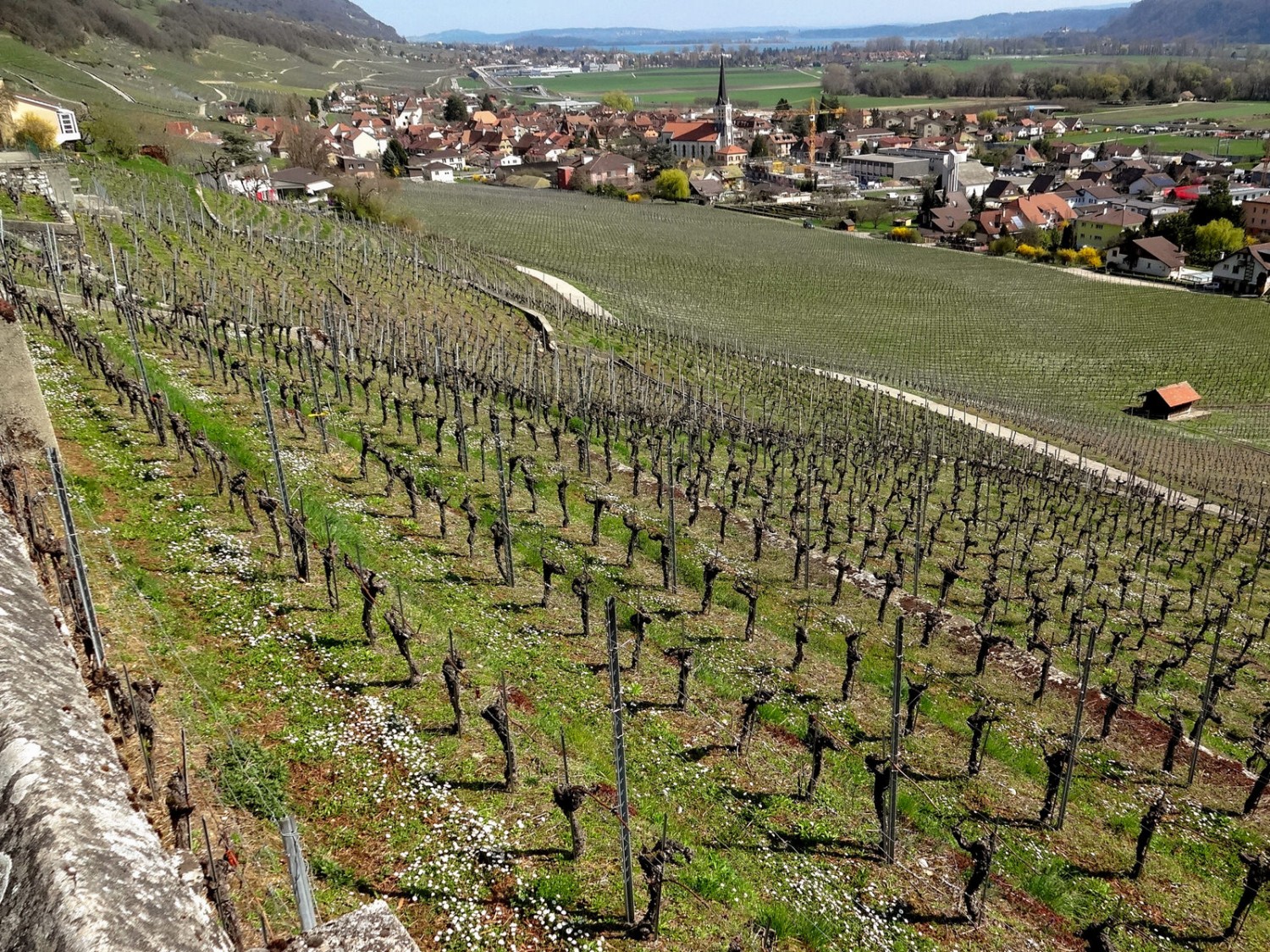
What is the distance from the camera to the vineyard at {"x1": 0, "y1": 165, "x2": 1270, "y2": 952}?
10.1 meters

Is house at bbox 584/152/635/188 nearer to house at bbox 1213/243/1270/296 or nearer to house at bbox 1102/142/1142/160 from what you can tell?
house at bbox 1213/243/1270/296

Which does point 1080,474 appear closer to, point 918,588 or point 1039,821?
point 918,588

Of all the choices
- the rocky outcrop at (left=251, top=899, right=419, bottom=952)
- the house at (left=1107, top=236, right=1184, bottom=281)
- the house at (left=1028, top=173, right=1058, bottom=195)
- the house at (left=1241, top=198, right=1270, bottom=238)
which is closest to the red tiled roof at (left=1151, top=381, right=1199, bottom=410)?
the house at (left=1107, top=236, right=1184, bottom=281)

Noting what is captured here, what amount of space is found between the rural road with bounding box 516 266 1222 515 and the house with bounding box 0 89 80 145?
37.7 metres

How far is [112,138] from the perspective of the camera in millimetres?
62688

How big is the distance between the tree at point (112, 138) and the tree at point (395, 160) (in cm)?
7365

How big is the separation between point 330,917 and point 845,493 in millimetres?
25731

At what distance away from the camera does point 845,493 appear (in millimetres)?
31578

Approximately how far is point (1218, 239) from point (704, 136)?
106m

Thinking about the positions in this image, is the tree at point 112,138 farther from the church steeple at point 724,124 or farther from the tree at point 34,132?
the church steeple at point 724,124

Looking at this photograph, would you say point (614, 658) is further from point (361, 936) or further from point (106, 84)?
point (106, 84)

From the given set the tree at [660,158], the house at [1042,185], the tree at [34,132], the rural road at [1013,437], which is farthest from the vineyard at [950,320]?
the house at [1042,185]

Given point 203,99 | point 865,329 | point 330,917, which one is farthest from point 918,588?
point 203,99

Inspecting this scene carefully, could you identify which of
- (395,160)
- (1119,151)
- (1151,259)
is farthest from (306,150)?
(1119,151)
